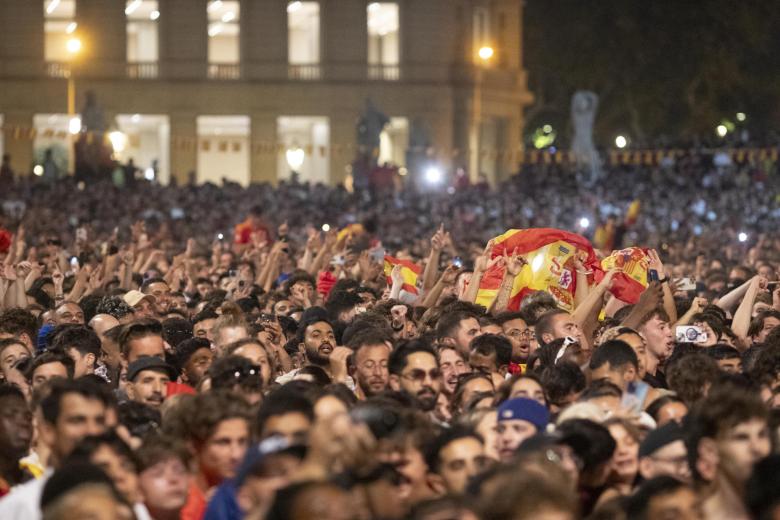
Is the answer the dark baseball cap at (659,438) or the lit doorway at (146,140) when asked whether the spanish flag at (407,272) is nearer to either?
the dark baseball cap at (659,438)

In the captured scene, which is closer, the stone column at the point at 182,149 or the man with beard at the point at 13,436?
the man with beard at the point at 13,436

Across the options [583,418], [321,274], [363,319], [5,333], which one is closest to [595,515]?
[583,418]

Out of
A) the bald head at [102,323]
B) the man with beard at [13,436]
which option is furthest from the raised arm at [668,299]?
the man with beard at [13,436]

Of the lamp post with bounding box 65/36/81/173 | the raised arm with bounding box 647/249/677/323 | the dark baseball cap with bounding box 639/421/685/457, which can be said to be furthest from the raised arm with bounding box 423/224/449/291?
the lamp post with bounding box 65/36/81/173

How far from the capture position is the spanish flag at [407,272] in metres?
18.1

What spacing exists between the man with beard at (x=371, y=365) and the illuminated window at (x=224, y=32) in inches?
1985

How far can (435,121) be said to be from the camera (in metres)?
61.0

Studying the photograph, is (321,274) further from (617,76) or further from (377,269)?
(617,76)

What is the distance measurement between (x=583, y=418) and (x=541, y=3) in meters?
60.6

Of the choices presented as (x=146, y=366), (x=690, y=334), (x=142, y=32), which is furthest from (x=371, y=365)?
(x=142, y=32)

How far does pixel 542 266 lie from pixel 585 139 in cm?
3312

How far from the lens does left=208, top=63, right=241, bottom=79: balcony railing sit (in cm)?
6103

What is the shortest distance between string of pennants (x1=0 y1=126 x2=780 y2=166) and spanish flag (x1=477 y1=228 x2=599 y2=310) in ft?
73.5

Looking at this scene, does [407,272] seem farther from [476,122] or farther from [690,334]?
[476,122]
